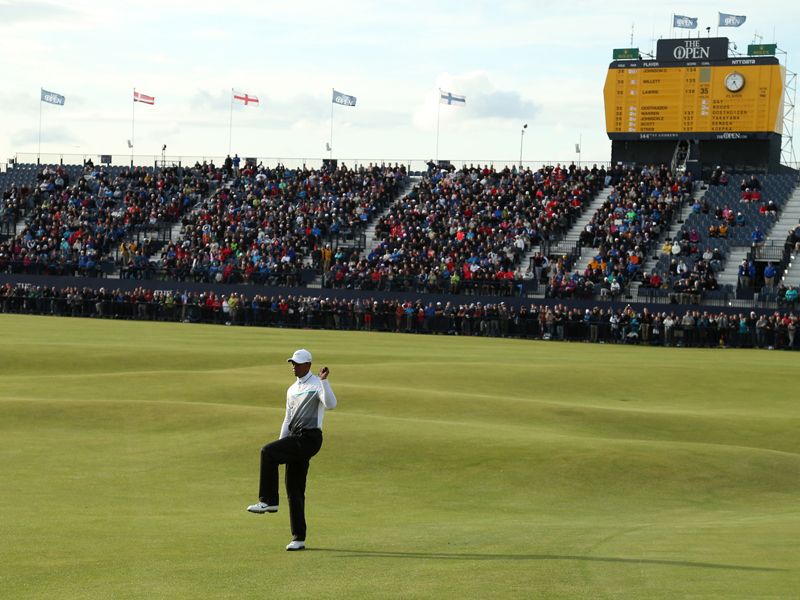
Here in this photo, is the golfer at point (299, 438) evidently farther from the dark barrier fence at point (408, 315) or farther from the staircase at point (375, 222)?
the staircase at point (375, 222)

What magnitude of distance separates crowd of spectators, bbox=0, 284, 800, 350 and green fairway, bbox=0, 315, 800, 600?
11.0 metres

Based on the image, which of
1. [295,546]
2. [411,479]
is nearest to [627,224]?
[411,479]

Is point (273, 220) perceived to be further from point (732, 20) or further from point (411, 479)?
point (411, 479)

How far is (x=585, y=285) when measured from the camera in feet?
190

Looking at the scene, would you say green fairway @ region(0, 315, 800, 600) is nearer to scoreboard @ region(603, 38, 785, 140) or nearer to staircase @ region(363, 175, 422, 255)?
scoreboard @ region(603, 38, 785, 140)

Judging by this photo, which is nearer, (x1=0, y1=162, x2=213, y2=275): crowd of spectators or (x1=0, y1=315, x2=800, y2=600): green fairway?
(x1=0, y1=315, x2=800, y2=600): green fairway

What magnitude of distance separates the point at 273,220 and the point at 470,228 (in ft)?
43.5

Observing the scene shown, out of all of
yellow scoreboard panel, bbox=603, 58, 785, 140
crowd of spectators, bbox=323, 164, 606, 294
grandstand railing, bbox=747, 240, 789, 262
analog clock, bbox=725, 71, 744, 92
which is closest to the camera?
grandstand railing, bbox=747, 240, 789, 262

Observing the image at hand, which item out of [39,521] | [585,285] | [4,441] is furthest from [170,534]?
[585,285]


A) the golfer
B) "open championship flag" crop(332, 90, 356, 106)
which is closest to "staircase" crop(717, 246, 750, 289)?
"open championship flag" crop(332, 90, 356, 106)

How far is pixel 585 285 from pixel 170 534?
45.3 meters

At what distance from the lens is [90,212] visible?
259 feet

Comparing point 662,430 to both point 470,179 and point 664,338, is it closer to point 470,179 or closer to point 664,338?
point 664,338

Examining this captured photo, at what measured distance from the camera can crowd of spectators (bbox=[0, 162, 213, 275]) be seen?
239ft
